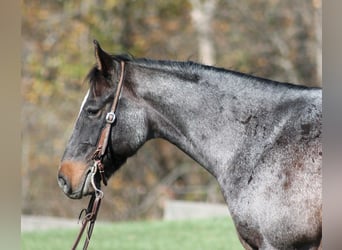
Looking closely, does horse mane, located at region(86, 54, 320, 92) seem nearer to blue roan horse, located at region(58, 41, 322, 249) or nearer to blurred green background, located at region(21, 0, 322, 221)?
blue roan horse, located at region(58, 41, 322, 249)

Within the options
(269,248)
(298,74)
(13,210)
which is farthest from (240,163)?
(298,74)

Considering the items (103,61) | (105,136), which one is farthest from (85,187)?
(103,61)

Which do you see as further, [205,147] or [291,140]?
[205,147]

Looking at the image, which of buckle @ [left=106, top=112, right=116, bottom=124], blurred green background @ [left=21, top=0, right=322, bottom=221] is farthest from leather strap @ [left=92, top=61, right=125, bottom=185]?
blurred green background @ [left=21, top=0, right=322, bottom=221]

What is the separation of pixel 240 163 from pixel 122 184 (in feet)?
38.1

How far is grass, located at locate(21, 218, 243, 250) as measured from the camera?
6.57 metres

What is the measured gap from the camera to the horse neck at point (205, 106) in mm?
2891

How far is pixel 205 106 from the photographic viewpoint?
2994mm

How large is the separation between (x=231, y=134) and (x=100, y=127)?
609mm

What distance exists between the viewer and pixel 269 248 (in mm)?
2674

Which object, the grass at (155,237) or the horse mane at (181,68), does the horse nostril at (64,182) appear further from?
the grass at (155,237)

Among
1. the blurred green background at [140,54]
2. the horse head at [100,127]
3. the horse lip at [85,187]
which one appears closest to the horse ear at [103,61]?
the horse head at [100,127]

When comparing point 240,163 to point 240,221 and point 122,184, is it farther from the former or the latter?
point 122,184

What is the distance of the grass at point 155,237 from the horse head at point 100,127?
11.5 ft
